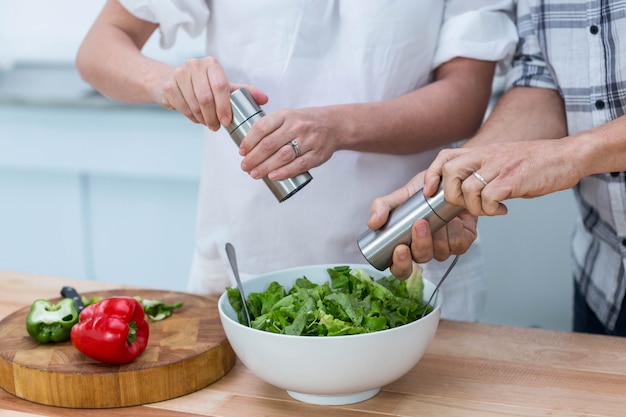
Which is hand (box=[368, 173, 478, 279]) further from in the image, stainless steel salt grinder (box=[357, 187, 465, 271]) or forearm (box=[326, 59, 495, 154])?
forearm (box=[326, 59, 495, 154])

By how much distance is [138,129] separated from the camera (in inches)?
103

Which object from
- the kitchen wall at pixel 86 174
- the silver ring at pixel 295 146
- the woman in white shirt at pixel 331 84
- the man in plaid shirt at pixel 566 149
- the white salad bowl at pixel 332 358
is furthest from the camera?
the kitchen wall at pixel 86 174

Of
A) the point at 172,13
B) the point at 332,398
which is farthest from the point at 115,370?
the point at 172,13

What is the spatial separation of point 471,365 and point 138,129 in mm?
1687

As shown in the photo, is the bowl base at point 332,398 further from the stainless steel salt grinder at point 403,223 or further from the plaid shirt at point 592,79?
the plaid shirt at point 592,79

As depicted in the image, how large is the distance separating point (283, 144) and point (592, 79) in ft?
1.68

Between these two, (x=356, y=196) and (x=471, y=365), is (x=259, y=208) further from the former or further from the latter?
(x=471, y=365)

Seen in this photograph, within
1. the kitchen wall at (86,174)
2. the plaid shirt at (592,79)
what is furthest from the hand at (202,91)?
the kitchen wall at (86,174)

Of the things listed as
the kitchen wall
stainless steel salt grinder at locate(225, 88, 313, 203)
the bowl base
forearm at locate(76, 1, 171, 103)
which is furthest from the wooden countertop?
the kitchen wall

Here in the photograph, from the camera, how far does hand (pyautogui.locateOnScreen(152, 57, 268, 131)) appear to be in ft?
3.88

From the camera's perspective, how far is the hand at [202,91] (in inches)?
46.5

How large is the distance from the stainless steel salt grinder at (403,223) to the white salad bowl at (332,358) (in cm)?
12

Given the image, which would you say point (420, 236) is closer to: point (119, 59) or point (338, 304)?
point (338, 304)

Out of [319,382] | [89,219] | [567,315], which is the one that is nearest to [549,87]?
[319,382]
